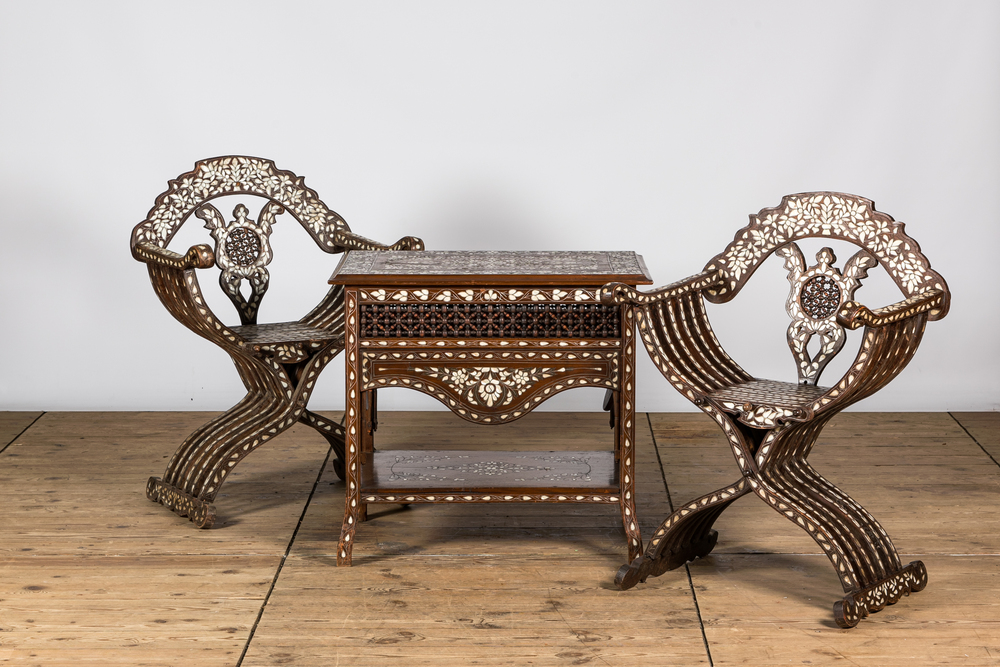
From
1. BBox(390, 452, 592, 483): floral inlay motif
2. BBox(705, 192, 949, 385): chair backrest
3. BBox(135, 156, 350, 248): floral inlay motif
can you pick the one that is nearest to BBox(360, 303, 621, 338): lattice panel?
BBox(705, 192, 949, 385): chair backrest

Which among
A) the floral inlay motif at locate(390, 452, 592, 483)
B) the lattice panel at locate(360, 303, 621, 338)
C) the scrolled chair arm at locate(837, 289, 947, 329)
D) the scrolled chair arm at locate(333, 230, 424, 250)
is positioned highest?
the scrolled chair arm at locate(837, 289, 947, 329)

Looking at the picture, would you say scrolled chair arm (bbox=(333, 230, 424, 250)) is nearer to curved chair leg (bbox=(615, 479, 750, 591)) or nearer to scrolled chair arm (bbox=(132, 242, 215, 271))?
scrolled chair arm (bbox=(132, 242, 215, 271))

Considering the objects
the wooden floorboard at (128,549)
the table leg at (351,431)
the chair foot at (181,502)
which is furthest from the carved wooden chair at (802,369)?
the chair foot at (181,502)

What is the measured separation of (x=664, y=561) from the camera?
9.73ft

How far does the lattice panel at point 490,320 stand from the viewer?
2.92 meters

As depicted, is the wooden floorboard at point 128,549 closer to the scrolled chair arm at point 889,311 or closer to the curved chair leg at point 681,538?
the curved chair leg at point 681,538

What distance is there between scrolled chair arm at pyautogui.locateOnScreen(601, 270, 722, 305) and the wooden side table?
0.06 metres

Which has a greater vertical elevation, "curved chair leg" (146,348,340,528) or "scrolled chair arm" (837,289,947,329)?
"scrolled chair arm" (837,289,947,329)

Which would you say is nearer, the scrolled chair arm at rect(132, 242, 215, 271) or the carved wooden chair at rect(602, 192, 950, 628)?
the carved wooden chair at rect(602, 192, 950, 628)

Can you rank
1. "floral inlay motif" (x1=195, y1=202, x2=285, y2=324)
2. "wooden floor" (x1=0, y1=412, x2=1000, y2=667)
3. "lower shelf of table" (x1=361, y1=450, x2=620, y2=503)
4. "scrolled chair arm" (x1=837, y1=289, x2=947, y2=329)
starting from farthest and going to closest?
"floral inlay motif" (x1=195, y1=202, x2=285, y2=324) → "lower shelf of table" (x1=361, y1=450, x2=620, y2=503) → "wooden floor" (x1=0, y1=412, x2=1000, y2=667) → "scrolled chair arm" (x1=837, y1=289, x2=947, y2=329)

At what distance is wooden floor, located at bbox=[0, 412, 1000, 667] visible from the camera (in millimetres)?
2570

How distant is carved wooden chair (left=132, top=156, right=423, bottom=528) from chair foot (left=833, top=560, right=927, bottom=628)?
1692 millimetres

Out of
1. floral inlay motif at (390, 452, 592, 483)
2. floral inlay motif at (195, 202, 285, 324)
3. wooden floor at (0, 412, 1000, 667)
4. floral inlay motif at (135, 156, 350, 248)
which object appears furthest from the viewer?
floral inlay motif at (195, 202, 285, 324)

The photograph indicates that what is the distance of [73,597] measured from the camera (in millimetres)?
2816
